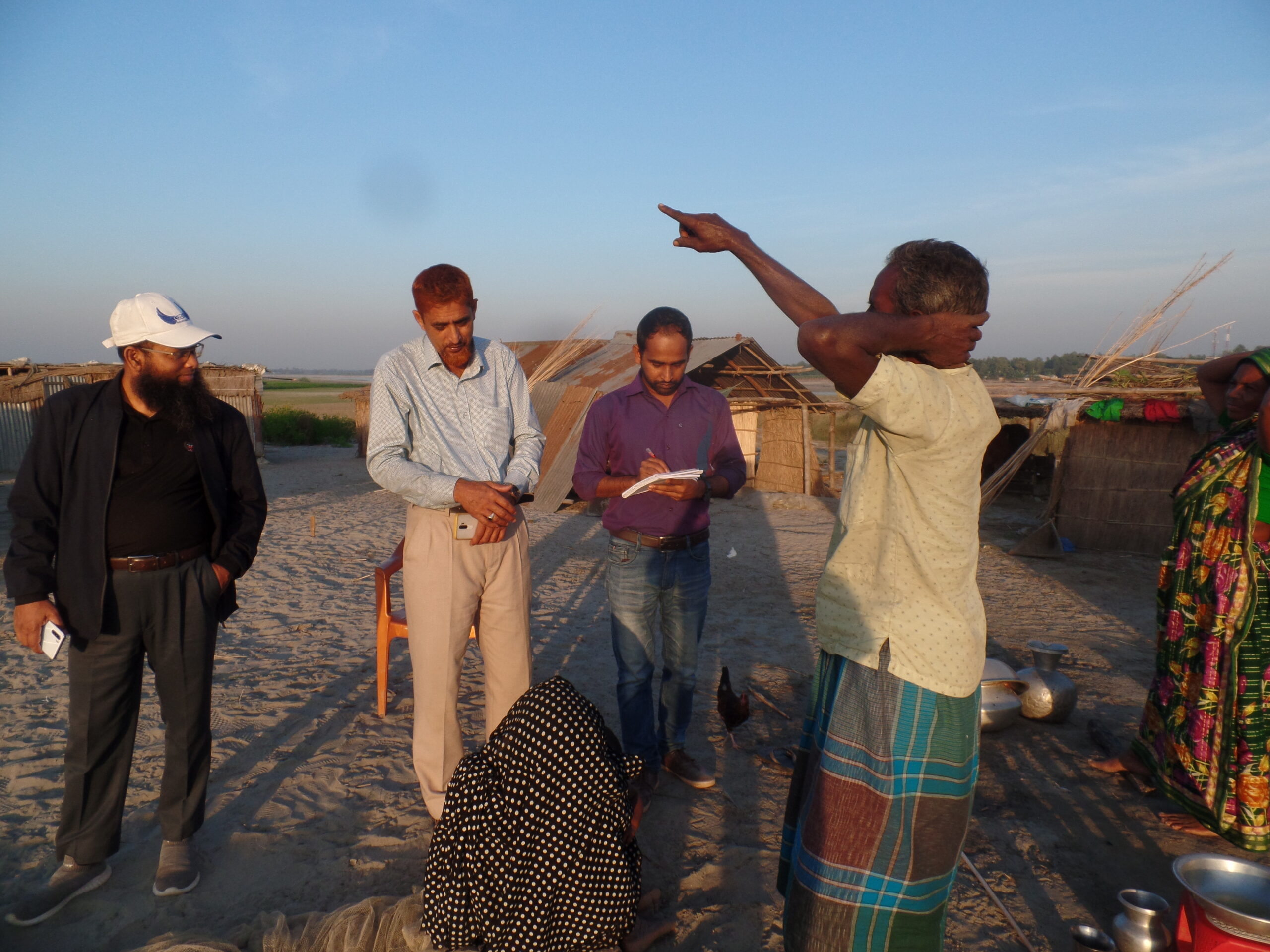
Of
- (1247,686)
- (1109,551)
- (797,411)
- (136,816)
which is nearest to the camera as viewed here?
(1247,686)

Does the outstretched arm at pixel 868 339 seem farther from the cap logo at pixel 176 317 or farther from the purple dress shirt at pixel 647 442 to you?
the cap logo at pixel 176 317

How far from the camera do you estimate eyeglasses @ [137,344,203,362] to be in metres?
2.64

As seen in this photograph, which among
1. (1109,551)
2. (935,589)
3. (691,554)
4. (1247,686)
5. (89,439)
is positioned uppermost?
(89,439)

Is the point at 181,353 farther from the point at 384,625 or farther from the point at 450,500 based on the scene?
the point at 384,625

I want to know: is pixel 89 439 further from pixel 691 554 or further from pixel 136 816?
pixel 691 554

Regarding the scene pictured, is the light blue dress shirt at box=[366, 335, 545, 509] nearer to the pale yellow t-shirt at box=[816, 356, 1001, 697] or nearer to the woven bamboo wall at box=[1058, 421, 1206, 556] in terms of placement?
the pale yellow t-shirt at box=[816, 356, 1001, 697]

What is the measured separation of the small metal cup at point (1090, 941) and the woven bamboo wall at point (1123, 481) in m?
8.01

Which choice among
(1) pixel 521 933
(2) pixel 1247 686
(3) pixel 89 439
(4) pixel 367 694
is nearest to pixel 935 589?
(1) pixel 521 933

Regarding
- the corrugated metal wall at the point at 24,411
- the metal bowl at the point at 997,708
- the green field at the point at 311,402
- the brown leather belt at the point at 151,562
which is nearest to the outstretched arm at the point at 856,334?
the brown leather belt at the point at 151,562

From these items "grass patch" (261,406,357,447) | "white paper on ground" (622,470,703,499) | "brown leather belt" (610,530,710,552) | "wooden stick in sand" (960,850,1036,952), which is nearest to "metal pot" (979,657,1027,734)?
"wooden stick in sand" (960,850,1036,952)

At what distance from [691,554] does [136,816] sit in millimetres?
2731

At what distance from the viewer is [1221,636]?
3.13 m

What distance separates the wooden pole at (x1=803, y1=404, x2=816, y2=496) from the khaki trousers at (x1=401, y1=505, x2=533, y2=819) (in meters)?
11.2

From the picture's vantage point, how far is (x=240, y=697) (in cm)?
467
